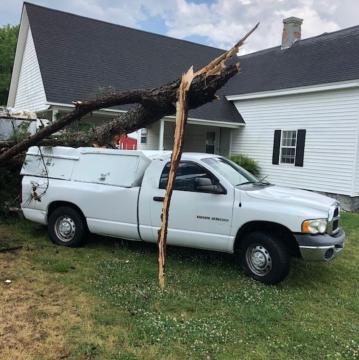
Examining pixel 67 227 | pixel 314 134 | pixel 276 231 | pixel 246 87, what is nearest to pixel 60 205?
pixel 67 227

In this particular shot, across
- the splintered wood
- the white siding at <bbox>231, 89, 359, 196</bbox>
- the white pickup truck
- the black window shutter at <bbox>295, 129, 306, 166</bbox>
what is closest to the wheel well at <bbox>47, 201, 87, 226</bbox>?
the white pickup truck

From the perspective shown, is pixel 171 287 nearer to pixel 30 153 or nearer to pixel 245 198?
pixel 245 198

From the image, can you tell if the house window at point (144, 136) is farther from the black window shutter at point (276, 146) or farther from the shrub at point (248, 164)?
the black window shutter at point (276, 146)

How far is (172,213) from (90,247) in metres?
1.89

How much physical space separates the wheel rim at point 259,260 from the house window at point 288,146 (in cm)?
1144

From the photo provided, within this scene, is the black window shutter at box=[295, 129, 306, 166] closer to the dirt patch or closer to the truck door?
the truck door

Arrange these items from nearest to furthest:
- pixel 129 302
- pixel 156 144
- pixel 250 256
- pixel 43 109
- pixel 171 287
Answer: pixel 129 302
pixel 171 287
pixel 250 256
pixel 43 109
pixel 156 144

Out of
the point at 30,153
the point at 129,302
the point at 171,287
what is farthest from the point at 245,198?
the point at 30,153

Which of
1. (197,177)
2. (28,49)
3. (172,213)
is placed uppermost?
(28,49)

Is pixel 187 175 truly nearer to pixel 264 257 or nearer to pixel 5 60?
pixel 264 257

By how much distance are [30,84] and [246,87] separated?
Result: 30.6 ft

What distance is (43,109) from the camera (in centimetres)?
1702

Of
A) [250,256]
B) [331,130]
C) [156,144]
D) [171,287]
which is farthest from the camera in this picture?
[156,144]

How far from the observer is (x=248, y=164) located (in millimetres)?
18188
